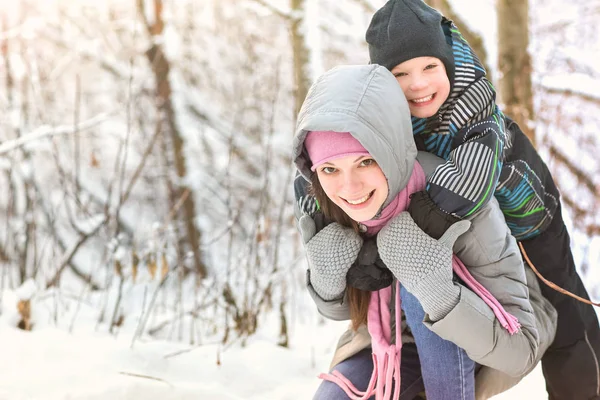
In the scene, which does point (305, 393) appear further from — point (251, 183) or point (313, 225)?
point (251, 183)

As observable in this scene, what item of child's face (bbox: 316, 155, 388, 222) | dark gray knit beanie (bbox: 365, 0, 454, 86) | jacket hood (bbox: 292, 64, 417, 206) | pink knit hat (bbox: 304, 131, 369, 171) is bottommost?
child's face (bbox: 316, 155, 388, 222)

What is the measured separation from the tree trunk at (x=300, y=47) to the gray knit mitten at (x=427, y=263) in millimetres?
3714

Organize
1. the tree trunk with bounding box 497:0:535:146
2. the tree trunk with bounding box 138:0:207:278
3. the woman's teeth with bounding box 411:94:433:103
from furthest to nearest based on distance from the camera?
the tree trunk with bounding box 138:0:207:278 → the tree trunk with bounding box 497:0:535:146 → the woman's teeth with bounding box 411:94:433:103

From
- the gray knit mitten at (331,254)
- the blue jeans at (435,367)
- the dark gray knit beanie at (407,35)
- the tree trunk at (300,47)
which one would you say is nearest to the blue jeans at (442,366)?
the blue jeans at (435,367)

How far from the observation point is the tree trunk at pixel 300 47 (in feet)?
17.0

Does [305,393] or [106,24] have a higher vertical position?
[106,24]

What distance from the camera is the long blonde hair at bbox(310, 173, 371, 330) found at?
1.64 metres

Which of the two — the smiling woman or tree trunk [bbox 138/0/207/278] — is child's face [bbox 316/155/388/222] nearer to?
the smiling woman

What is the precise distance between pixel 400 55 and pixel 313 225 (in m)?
0.54

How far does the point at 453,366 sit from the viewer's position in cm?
151

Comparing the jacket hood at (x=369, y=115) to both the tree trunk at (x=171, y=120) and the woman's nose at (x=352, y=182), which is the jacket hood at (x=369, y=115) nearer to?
the woman's nose at (x=352, y=182)

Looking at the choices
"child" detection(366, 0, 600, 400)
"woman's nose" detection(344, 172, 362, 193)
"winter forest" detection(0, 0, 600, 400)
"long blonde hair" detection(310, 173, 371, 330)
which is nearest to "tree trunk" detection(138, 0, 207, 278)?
"winter forest" detection(0, 0, 600, 400)

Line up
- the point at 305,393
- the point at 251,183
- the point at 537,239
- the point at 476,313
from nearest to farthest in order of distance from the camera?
the point at 476,313 < the point at 537,239 < the point at 305,393 < the point at 251,183

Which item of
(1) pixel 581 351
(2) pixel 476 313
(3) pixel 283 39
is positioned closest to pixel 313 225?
(2) pixel 476 313
